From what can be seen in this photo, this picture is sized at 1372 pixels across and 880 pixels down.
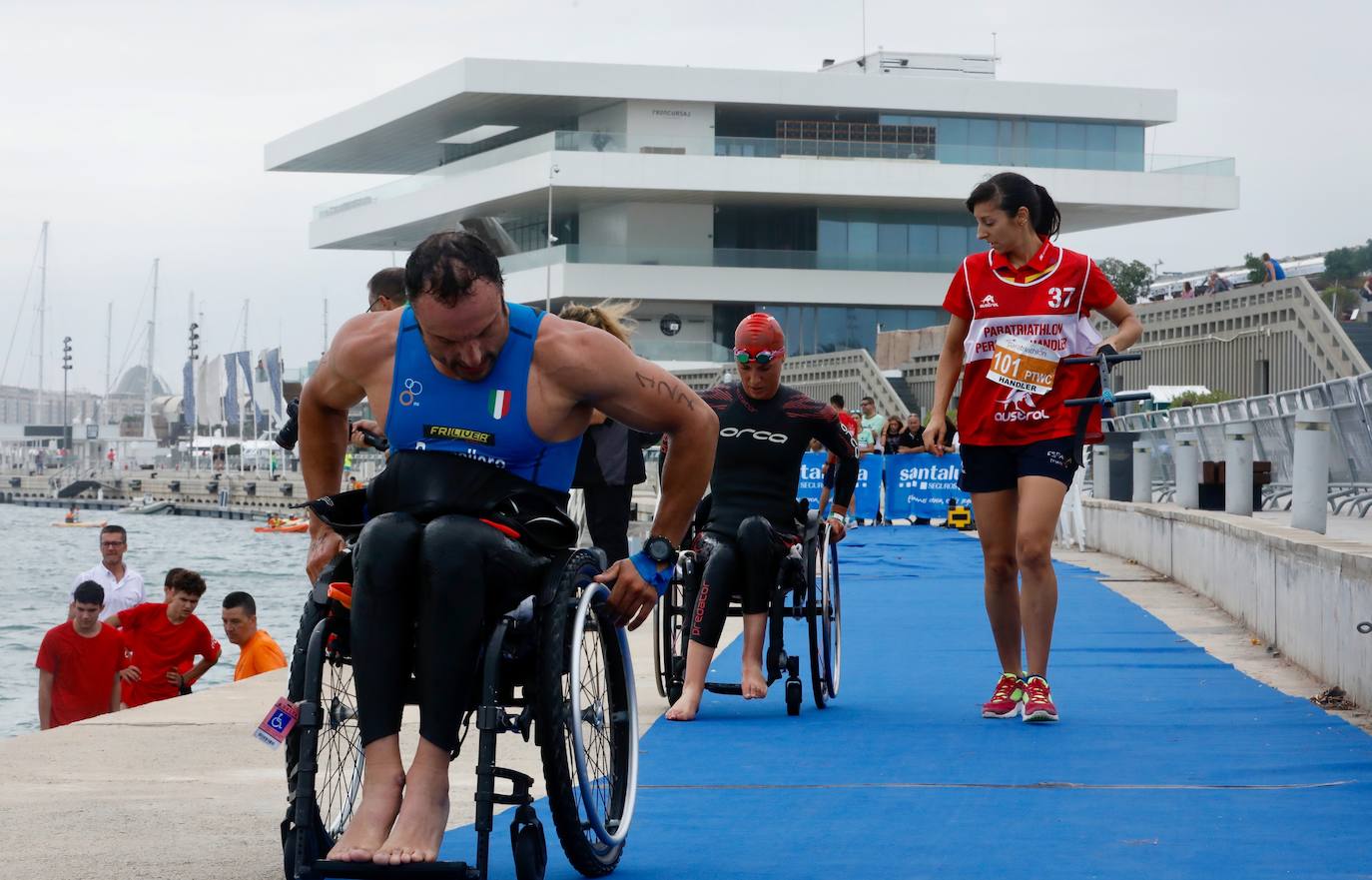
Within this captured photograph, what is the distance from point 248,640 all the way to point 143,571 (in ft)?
134

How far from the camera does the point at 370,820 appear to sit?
366 cm

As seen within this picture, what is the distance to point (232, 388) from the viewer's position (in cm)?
7488

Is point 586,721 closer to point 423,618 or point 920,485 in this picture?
point 423,618

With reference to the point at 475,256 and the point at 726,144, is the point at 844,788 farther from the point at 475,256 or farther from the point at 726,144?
the point at 726,144

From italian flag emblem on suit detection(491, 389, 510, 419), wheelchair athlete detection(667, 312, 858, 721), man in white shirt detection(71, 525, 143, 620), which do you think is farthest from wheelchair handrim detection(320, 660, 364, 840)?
man in white shirt detection(71, 525, 143, 620)

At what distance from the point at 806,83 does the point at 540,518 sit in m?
70.1

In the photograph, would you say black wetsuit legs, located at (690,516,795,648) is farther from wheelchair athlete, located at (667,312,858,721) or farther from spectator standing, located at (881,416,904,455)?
spectator standing, located at (881,416,904,455)

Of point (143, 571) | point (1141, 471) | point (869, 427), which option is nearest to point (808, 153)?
point (143, 571)

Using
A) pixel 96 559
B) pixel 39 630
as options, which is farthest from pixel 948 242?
pixel 39 630

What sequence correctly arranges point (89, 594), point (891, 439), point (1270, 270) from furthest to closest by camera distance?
1. point (1270, 270)
2. point (891, 439)
3. point (89, 594)

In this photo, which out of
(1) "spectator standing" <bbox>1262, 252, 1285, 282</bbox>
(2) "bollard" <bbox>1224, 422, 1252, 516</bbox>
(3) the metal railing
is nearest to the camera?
(2) "bollard" <bbox>1224, 422, 1252, 516</bbox>

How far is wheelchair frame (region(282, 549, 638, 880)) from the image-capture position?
3641mm

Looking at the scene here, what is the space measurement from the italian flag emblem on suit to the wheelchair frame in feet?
1.09

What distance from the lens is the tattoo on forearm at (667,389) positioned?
418 cm
